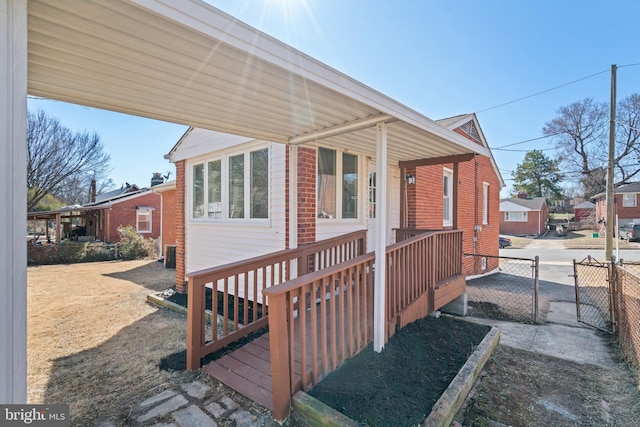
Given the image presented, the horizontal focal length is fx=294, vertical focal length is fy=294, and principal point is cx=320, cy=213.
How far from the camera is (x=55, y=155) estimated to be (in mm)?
20672

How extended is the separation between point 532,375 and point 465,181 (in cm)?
713

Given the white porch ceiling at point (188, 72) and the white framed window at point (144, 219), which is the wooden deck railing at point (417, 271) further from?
the white framed window at point (144, 219)

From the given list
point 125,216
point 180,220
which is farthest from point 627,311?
point 125,216

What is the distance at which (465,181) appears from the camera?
376 inches

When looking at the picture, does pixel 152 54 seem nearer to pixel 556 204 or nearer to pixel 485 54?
pixel 485 54

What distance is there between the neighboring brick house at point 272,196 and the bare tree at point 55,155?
19.1 meters

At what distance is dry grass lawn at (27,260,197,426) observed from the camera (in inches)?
107

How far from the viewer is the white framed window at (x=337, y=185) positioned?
5.05 m

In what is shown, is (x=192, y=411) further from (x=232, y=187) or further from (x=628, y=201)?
(x=628, y=201)

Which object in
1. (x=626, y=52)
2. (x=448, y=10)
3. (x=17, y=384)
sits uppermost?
(x=626, y=52)

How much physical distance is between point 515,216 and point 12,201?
3948cm

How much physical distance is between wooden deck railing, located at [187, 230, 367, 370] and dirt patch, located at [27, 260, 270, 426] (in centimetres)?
41

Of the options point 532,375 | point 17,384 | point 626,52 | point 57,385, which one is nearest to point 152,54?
point 17,384

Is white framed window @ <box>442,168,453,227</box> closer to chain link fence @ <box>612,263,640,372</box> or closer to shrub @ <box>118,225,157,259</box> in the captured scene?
chain link fence @ <box>612,263,640,372</box>
